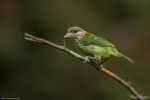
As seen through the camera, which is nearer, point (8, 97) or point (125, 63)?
point (8, 97)

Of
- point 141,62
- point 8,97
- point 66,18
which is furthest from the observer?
point 141,62

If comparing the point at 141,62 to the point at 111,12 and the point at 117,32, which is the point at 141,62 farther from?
the point at 111,12

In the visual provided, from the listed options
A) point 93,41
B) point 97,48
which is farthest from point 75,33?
point 97,48

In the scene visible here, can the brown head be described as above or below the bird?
above

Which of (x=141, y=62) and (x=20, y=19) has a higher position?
(x=20, y=19)

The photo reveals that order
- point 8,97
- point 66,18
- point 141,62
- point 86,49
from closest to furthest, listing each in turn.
A: point 86,49, point 8,97, point 66,18, point 141,62

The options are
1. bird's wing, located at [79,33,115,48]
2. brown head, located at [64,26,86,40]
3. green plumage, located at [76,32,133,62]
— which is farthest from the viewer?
brown head, located at [64,26,86,40]

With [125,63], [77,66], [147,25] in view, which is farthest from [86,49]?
[147,25]

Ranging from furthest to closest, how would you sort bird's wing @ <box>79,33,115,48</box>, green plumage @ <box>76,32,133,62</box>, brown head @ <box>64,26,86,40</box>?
brown head @ <box>64,26,86,40</box> → bird's wing @ <box>79,33,115,48</box> → green plumage @ <box>76,32,133,62</box>

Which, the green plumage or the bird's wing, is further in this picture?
the bird's wing
